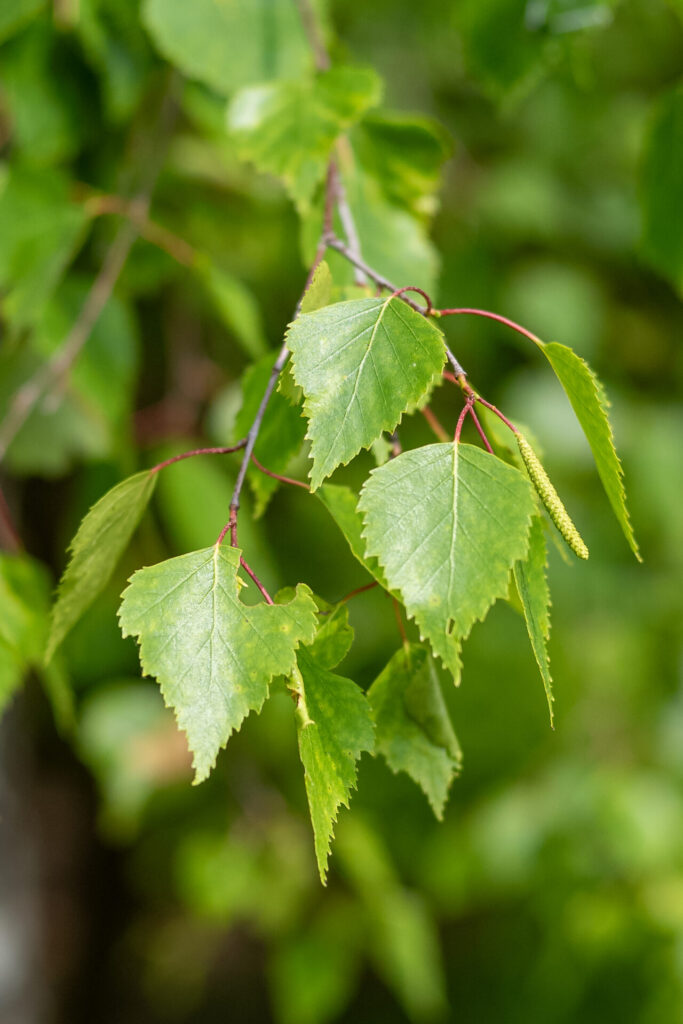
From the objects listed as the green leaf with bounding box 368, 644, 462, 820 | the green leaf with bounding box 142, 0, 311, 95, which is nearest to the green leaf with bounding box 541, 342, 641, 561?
the green leaf with bounding box 368, 644, 462, 820

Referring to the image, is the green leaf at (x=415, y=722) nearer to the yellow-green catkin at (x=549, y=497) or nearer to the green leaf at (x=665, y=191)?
the yellow-green catkin at (x=549, y=497)

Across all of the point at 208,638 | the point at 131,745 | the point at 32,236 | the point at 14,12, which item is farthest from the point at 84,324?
the point at 131,745

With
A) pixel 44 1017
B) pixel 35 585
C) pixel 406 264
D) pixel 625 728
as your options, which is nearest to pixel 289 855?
pixel 44 1017

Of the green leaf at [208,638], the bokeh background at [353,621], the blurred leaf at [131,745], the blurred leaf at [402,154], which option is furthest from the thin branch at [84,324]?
the blurred leaf at [131,745]

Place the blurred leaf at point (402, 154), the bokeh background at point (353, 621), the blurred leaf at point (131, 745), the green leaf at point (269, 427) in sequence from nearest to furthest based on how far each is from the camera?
the green leaf at point (269, 427) → the blurred leaf at point (402, 154) → the bokeh background at point (353, 621) → the blurred leaf at point (131, 745)

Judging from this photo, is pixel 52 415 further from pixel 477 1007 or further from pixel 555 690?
pixel 477 1007
